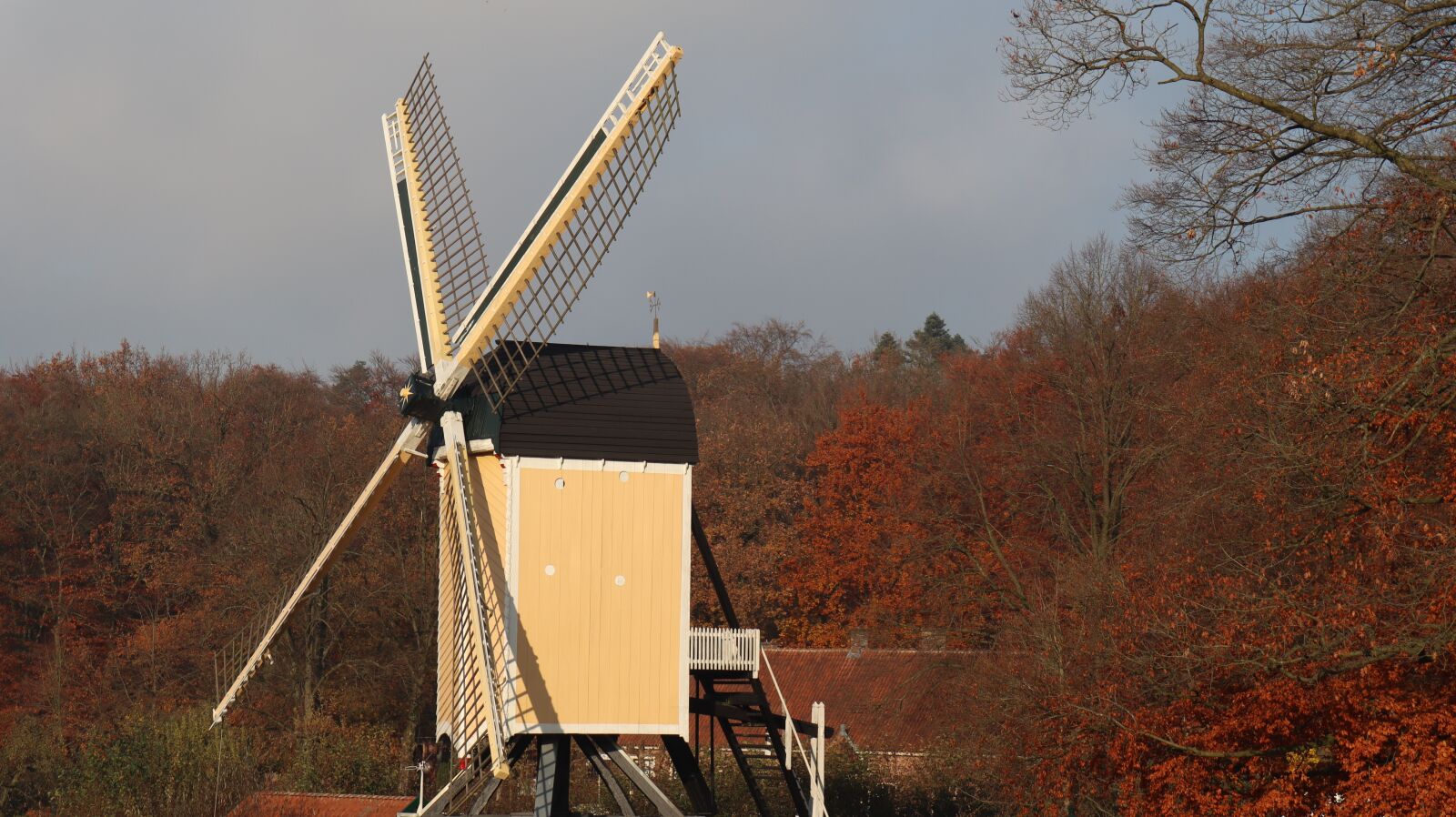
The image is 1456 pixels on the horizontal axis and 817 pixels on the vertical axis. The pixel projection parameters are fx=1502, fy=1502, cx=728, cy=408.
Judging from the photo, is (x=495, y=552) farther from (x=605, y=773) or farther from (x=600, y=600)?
(x=605, y=773)

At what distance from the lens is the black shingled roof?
16.3 m

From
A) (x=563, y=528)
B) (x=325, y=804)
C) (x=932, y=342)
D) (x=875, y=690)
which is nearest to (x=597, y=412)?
(x=563, y=528)

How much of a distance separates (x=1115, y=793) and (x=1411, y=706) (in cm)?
875

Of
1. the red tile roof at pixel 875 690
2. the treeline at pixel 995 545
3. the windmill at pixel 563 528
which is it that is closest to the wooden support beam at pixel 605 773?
the windmill at pixel 563 528

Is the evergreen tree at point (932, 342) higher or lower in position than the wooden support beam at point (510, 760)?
higher

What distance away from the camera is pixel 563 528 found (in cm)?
1605

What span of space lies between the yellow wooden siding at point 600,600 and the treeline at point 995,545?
5.11 meters

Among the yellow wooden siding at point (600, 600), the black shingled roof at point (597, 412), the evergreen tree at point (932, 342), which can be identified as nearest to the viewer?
the yellow wooden siding at point (600, 600)

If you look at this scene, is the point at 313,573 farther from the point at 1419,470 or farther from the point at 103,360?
the point at 103,360

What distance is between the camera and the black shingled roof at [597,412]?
1628 centimetres

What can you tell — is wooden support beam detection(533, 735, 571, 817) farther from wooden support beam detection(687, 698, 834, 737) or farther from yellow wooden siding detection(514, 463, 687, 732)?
wooden support beam detection(687, 698, 834, 737)

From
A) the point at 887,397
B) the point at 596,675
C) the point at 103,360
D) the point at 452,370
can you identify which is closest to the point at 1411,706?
the point at 596,675

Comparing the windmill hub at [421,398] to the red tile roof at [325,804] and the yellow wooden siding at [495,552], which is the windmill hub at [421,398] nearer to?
the yellow wooden siding at [495,552]

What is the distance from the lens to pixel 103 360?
47125mm
